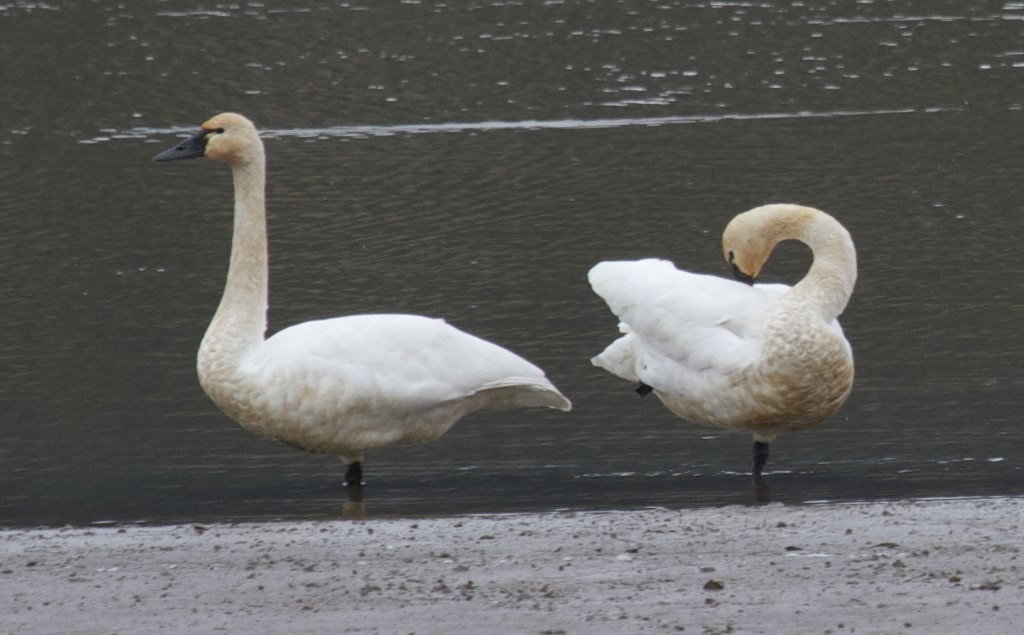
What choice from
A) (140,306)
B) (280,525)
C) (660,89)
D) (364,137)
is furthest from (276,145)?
(280,525)

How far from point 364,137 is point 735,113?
307cm

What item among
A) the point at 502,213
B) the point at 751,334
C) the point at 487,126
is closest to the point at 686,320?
the point at 751,334

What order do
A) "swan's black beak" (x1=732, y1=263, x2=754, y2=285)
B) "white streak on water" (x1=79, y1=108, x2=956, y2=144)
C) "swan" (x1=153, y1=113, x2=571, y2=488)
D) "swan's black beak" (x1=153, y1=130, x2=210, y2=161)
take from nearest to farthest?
"swan" (x1=153, y1=113, x2=571, y2=488), "swan's black beak" (x1=732, y1=263, x2=754, y2=285), "swan's black beak" (x1=153, y1=130, x2=210, y2=161), "white streak on water" (x1=79, y1=108, x2=956, y2=144)

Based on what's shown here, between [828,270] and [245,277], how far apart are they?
2.20m

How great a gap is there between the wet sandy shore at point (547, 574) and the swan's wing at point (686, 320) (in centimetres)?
108

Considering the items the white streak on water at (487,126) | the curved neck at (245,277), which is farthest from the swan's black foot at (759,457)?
the white streak on water at (487,126)

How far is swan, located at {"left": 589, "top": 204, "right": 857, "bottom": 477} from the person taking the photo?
6512 mm

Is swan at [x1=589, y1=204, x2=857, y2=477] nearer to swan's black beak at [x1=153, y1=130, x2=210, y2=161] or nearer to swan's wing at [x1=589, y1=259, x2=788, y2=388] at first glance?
swan's wing at [x1=589, y1=259, x2=788, y2=388]

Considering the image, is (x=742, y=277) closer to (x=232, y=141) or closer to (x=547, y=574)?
(x=232, y=141)

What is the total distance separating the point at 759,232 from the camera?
7.01 meters

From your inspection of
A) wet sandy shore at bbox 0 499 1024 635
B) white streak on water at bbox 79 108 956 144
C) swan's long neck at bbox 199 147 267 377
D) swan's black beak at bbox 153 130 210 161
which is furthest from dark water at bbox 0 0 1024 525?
swan's black beak at bbox 153 130 210 161

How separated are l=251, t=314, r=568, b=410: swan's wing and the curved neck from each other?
120 millimetres

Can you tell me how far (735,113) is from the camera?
1498 cm

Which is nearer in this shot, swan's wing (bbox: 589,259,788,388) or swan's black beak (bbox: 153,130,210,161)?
swan's wing (bbox: 589,259,788,388)
